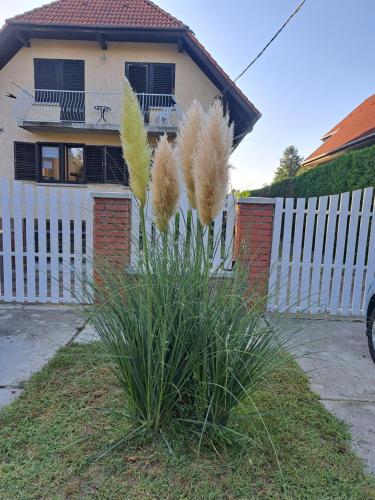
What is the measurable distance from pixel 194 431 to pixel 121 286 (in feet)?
2.69

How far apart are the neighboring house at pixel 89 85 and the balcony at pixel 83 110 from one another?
31 millimetres

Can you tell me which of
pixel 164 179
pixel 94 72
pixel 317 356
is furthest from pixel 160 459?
pixel 94 72

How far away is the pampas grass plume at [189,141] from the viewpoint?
1.65 m

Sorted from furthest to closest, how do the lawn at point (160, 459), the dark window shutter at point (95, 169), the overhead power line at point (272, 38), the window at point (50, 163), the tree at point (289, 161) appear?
the tree at point (289, 161)
the window at point (50, 163)
the dark window shutter at point (95, 169)
the overhead power line at point (272, 38)
the lawn at point (160, 459)

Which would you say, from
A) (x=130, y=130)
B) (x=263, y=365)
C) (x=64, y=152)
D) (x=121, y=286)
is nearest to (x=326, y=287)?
(x=263, y=365)

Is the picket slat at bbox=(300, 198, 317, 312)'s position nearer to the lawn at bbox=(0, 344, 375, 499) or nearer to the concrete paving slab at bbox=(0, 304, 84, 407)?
the lawn at bbox=(0, 344, 375, 499)

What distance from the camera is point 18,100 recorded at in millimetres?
10289

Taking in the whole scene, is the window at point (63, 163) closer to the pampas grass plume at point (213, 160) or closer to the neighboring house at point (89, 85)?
the neighboring house at point (89, 85)

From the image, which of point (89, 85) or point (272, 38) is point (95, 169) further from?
point (272, 38)

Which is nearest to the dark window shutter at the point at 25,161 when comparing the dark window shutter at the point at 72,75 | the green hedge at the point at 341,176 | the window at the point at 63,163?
the window at the point at 63,163

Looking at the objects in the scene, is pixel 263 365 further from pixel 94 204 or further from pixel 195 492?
pixel 94 204

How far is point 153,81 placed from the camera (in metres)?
11.1

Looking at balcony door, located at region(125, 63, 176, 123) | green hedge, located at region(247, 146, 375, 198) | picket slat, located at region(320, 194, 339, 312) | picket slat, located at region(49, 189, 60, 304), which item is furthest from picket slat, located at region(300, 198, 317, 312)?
balcony door, located at region(125, 63, 176, 123)

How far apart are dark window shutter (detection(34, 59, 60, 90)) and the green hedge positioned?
24.9 feet
